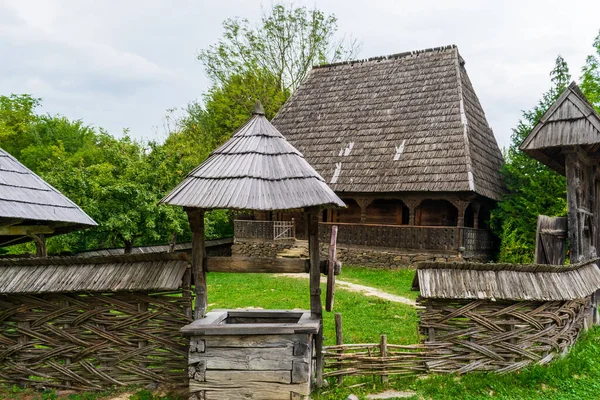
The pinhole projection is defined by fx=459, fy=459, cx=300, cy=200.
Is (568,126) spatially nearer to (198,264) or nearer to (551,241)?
(551,241)

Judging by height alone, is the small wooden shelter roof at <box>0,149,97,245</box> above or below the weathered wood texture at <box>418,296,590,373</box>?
above

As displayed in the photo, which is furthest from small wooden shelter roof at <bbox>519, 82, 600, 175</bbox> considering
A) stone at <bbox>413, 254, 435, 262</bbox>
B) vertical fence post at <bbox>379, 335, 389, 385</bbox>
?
stone at <bbox>413, 254, 435, 262</bbox>

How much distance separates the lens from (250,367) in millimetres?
4965

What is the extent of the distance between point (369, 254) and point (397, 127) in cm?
507

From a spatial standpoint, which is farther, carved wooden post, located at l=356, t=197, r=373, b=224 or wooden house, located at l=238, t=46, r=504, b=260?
carved wooden post, located at l=356, t=197, r=373, b=224

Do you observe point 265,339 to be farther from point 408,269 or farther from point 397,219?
point 397,219

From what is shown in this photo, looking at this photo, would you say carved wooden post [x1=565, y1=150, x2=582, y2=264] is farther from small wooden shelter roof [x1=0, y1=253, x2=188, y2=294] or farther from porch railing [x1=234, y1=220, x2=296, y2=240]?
porch railing [x1=234, y1=220, x2=296, y2=240]

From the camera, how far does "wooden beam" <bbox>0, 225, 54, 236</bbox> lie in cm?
659

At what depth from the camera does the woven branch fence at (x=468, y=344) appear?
5723mm

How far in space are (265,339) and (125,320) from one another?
1897 mm

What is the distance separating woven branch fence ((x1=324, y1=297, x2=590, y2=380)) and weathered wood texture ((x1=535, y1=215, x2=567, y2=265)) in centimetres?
304

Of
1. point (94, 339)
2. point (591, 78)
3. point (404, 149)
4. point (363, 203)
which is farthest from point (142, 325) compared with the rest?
point (591, 78)

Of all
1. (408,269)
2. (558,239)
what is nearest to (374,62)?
(408,269)

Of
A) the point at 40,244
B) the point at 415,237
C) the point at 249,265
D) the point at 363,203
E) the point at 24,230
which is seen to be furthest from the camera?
the point at 363,203
